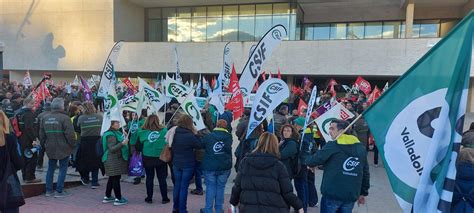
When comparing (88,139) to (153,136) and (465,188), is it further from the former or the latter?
(465,188)

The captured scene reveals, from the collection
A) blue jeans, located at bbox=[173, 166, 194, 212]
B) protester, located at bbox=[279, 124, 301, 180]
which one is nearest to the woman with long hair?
protester, located at bbox=[279, 124, 301, 180]

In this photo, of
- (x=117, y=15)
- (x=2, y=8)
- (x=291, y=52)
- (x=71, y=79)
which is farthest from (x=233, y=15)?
(x=2, y=8)

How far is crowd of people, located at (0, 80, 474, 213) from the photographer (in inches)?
151

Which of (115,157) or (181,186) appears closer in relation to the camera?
(181,186)

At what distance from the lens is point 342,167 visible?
4277mm

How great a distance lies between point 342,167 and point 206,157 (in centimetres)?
216

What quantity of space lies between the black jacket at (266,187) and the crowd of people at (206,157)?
0.01m

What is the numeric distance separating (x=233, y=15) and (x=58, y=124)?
24751mm

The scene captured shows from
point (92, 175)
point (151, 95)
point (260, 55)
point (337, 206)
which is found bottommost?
point (92, 175)

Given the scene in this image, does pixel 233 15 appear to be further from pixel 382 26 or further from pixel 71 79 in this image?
pixel 71 79

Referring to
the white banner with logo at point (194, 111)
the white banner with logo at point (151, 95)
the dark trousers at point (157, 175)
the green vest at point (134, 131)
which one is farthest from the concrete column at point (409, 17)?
the dark trousers at point (157, 175)

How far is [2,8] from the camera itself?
32812 mm

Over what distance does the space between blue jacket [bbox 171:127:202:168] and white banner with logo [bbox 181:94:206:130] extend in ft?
3.06

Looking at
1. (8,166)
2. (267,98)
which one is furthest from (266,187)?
(8,166)
